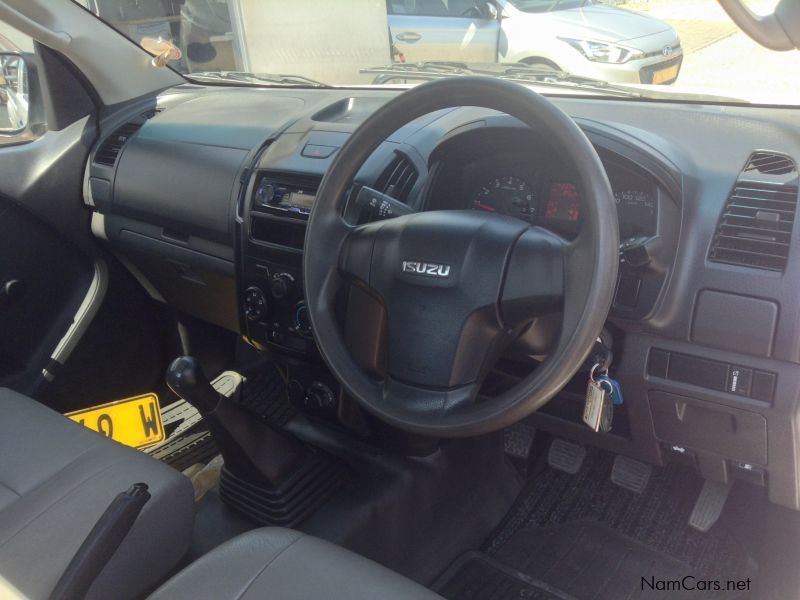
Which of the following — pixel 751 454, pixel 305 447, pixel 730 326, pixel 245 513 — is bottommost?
pixel 245 513

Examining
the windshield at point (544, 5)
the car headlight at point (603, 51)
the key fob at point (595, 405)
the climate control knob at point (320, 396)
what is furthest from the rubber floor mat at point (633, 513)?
the windshield at point (544, 5)

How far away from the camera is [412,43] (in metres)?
2.82

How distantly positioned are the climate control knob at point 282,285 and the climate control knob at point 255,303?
69mm

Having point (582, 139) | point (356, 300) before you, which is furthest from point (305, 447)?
point (582, 139)

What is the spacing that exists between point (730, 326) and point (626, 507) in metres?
1.01

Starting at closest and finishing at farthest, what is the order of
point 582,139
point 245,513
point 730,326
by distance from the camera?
point 582,139, point 730,326, point 245,513

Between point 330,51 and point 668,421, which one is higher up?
point 330,51

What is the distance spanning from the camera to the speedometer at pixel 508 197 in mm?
1734

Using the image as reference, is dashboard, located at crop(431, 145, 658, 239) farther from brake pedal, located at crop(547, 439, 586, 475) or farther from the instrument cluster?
brake pedal, located at crop(547, 439, 586, 475)

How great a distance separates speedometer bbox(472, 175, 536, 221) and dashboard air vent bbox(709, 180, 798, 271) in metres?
0.39

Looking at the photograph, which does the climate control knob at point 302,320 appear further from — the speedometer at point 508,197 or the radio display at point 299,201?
the speedometer at point 508,197

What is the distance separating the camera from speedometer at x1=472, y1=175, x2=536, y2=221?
1734mm

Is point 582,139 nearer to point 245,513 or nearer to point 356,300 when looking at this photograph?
point 356,300

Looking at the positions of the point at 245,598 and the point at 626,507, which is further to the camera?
the point at 626,507
